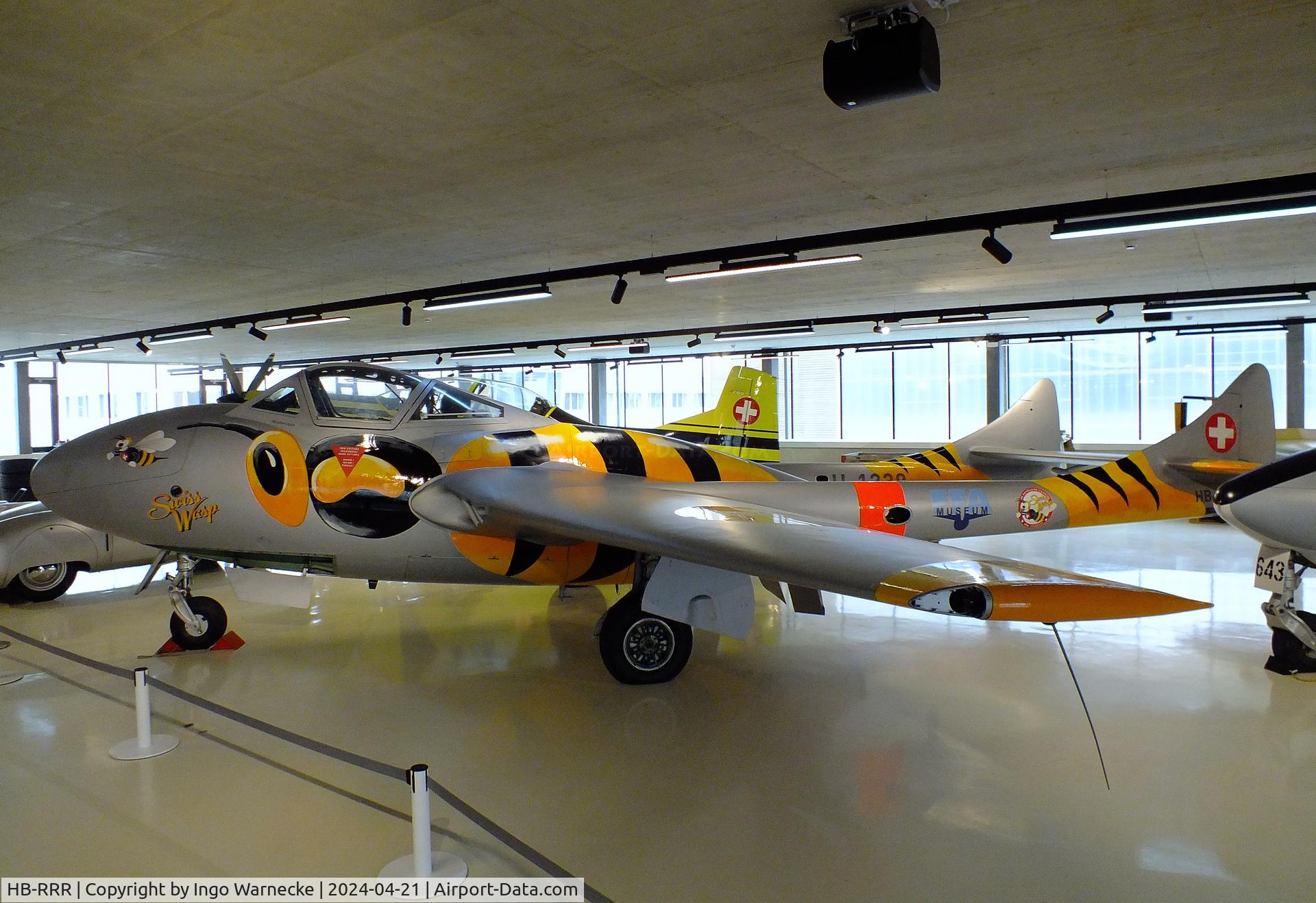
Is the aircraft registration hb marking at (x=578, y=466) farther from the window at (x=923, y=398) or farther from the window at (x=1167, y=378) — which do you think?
the window at (x=1167, y=378)

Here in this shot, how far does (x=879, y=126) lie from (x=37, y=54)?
18.3ft

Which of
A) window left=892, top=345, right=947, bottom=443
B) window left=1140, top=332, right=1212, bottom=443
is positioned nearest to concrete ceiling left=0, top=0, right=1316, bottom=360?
window left=1140, top=332, right=1212, bottom=443

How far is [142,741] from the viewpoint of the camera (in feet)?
14.6

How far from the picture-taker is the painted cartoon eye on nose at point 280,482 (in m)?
5.59

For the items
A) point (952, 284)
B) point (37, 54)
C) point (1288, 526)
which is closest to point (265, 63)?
point (37, 54)

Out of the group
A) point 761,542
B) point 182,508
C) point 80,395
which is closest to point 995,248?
point 761,542

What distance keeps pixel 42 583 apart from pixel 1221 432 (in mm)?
12657

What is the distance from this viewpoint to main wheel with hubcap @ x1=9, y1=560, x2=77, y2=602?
8188 millimetres

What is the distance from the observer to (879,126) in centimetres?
575

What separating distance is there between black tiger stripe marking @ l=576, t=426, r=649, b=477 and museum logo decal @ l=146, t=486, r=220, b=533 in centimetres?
293

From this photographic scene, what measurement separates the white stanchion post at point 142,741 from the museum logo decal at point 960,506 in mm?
5990

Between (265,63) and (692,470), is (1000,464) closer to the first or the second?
(692,470)

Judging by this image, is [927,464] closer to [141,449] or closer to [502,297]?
[502,297]

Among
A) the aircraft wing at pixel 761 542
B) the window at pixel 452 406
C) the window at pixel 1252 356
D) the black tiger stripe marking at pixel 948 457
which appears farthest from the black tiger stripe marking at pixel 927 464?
the window at pixel 1252 356
